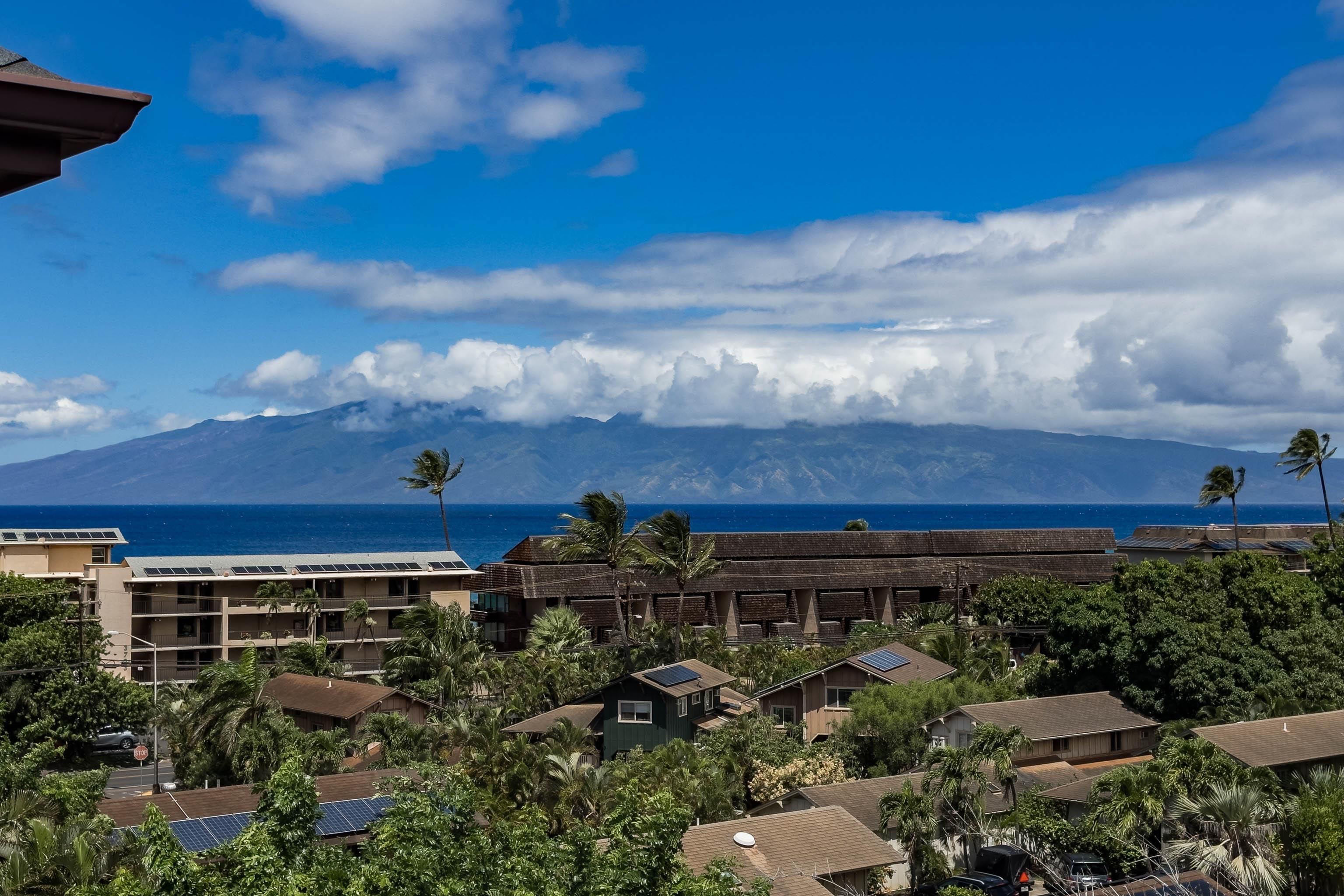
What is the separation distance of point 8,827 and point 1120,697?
42798 mm

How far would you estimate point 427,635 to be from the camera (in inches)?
2539

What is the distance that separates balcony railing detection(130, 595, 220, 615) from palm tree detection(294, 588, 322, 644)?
617 centimetres

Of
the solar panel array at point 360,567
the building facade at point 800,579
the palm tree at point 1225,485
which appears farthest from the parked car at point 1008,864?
the palm tree at point 1225,485

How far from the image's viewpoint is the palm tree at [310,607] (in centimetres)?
7712

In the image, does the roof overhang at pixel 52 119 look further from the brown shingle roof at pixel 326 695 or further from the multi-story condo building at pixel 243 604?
the multi-story condo building at pixel 243 604

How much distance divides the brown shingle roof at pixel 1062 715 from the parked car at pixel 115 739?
4281 centimetres

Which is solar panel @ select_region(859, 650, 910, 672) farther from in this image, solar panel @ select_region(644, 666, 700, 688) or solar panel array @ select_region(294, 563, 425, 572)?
solar panel array @ select_region(294, 563, 425, 572)

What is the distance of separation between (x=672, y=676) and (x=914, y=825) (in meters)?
17.7

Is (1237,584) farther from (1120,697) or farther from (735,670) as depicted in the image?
(735,670)

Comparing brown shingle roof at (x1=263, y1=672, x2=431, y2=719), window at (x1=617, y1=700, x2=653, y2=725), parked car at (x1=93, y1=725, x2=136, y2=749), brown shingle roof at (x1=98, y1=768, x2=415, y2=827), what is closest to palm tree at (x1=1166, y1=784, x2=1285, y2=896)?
brown shingle roof at (x1=98, y1=768, x2=415, y2=827)

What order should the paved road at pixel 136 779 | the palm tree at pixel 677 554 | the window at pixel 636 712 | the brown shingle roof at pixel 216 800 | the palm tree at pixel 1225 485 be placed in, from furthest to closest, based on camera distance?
the palm tree at pixel 1225 485 → the palm tree at pixel 677 554 → the paved road at pixel 136 779 → the window at pixel 636 712 → the brown shingle roof at pixel 216 800

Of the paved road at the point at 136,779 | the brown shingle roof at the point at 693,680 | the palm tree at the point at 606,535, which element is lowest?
the paved road at the point at 136,779

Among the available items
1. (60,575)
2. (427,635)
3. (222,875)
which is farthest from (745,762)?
(60,575)

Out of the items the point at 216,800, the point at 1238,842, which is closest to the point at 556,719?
the point at 216,800
